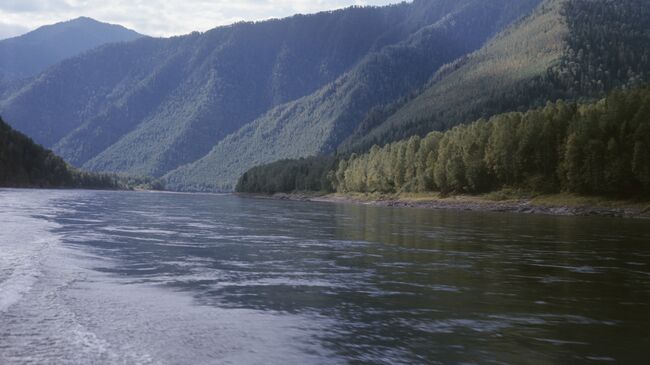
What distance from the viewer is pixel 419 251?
41875 millimetres

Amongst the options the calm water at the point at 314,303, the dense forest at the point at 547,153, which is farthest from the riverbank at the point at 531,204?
the calm water at the point at 314,303

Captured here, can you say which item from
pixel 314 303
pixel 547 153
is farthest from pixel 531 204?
pixel 314 303

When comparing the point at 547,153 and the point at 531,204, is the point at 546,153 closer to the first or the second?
the point at 547,153

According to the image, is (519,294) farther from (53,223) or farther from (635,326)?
(53,223)

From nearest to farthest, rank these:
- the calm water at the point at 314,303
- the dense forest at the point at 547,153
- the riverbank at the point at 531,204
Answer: the calm water at the point at 314,303
the riverbank at the point at 531,204
the dense forest at the point at 547,153

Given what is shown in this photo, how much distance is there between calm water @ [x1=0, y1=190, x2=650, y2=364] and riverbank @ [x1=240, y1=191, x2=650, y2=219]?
5918 centimetres

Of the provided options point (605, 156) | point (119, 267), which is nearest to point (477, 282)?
point (119, 267)

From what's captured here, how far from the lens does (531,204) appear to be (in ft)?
380

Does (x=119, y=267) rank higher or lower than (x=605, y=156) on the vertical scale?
lower

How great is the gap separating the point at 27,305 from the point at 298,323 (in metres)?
9.85

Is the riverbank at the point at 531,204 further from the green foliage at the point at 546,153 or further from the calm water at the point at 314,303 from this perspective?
the calm water at the point at 314,303

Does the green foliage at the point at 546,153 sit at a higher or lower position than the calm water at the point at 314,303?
higher

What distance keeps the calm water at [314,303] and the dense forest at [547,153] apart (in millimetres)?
64031

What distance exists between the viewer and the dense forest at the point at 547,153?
10119 cm
